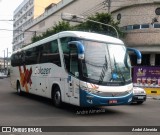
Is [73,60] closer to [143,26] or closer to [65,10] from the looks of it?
[143,26]

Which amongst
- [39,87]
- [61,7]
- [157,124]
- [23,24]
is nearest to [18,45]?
[23,24]

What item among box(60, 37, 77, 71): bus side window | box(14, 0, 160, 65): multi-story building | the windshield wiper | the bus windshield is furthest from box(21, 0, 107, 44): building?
the windshield wiper

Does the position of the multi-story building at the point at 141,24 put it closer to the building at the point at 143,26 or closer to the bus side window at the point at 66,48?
the building at the point at 143,26

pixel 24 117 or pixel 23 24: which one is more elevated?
pixel 23 24

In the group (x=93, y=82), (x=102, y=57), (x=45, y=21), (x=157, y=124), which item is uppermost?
(x=45, y=21)

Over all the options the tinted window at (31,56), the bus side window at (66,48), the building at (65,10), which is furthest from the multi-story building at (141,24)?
the bus side window at (66,48)

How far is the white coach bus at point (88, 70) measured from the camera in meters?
11.5

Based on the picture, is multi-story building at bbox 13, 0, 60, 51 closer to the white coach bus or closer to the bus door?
the white coach bus

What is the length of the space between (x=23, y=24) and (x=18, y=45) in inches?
349

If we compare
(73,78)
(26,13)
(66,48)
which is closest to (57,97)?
(73,78)

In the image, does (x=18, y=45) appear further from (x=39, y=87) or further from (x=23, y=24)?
(x=39, y=87)

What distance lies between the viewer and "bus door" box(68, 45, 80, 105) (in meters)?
11.8

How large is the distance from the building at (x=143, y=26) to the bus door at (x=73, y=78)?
2635 cm

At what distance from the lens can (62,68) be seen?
43.0 ft
